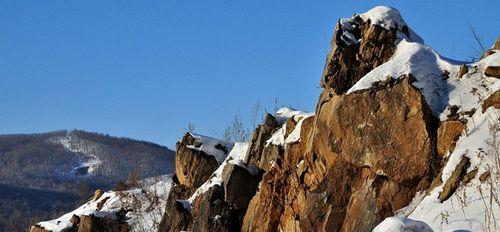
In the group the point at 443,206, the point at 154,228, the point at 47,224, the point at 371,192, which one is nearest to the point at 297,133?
the point at 371,192

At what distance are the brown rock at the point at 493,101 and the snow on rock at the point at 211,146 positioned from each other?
16.1m

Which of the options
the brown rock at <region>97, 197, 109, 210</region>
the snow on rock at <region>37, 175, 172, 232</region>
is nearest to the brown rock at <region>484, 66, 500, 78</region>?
the snow on rock at <region>37, 175, 172, 232</region>

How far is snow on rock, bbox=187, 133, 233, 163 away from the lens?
2984cm

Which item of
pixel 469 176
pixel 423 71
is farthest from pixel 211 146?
pixel 469 176

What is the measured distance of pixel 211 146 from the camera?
30172 millimetres

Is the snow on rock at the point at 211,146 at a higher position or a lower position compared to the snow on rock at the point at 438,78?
higher

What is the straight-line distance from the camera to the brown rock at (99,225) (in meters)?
32.2

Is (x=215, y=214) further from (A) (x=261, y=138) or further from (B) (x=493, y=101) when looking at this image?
(B) (x=493, y=101)

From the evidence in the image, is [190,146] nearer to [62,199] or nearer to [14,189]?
[62,199]

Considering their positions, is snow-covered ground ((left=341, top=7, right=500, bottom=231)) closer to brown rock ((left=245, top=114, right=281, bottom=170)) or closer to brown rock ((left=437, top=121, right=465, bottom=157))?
brown rock ((left=437, top=121, right=465, bottom=157))

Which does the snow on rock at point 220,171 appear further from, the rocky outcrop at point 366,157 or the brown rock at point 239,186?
the rocky outcrop at point 366,157

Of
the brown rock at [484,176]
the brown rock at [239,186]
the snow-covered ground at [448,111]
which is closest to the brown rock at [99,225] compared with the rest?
the brown rock at [239,186]

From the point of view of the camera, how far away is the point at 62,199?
172m

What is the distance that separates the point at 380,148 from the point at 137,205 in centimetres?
1914
